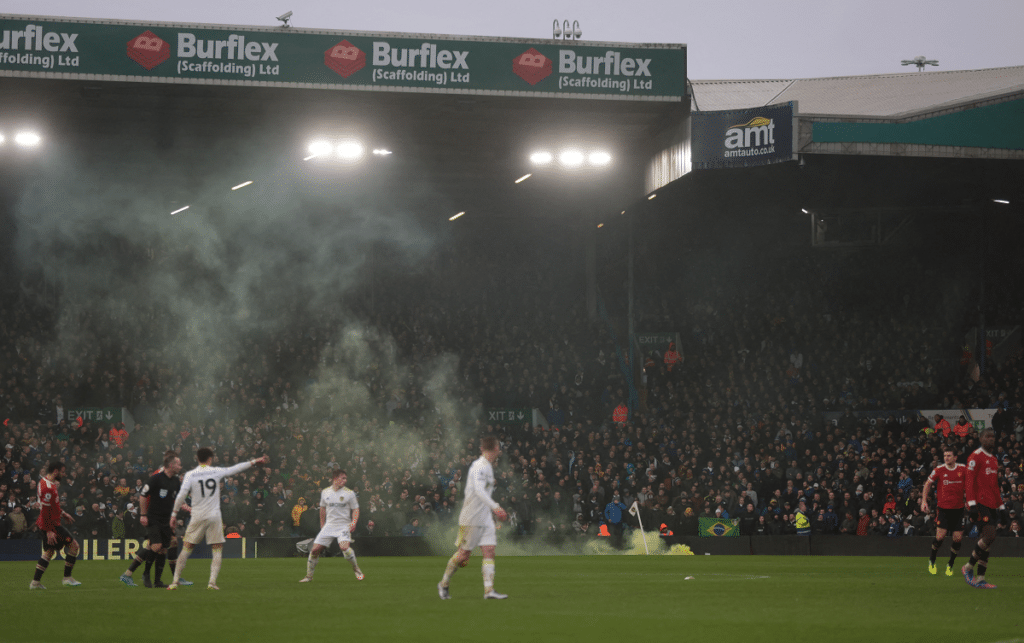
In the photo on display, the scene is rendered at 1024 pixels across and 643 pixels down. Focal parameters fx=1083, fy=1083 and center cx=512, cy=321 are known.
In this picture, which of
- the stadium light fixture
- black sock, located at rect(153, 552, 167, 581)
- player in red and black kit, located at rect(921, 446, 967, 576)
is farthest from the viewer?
the stadium light fixture

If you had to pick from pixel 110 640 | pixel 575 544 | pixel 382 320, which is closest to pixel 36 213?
pixel 382 320

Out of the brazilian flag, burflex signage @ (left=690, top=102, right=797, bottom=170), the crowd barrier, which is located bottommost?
the crowd barrier

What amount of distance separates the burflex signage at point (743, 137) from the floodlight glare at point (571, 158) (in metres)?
4.64

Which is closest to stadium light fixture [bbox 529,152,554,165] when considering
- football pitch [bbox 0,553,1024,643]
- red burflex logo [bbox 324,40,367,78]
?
red burflex logo [bbox 324,40,367,78]

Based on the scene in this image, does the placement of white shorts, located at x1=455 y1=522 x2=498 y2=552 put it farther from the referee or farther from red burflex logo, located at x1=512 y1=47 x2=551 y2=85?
red burflex logo, located at x1=512 y1=47 x2=551 y2=85

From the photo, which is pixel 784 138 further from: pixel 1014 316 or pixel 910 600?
pixel 910 600

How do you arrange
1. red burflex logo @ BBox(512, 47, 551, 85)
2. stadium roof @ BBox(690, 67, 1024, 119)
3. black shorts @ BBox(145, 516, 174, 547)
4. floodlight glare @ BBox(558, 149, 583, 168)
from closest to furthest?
black shorts @ BBox(145, 516, 174, 547) → red burflex logo @ BBox(512, 47, 551, 85) → stadium roof @ BBox(690, 67, 1024, 119) → floodlight glare @ BBox(558, 149, 583, 168)

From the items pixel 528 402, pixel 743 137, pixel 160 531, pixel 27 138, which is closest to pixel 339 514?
pixel 160 531

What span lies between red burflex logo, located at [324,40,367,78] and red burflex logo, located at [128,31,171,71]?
412cm

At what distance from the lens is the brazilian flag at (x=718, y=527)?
29.2 meters

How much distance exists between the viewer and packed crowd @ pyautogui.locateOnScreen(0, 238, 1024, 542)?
29.8 m

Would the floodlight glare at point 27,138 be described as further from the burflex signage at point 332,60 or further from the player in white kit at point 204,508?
the player in white kit at point 204,508

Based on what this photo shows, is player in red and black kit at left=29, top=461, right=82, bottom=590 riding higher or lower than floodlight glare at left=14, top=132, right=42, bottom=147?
lower

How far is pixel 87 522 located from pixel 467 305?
57.9 ft
